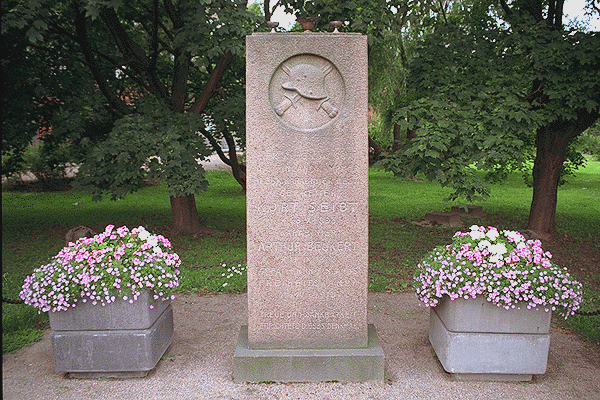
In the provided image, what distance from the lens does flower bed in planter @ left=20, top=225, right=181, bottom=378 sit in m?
4.21

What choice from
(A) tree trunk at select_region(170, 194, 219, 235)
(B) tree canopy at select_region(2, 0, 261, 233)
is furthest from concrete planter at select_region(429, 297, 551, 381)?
(A) tree trunk at select_region(170, 194, 219, 235)

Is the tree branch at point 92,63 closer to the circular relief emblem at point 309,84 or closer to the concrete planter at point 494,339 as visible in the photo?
the circular relief emblem at point 309,84

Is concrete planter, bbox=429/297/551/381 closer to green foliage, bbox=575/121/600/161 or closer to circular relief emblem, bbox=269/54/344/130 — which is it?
circular relief emblem, bbox=269/54/344/130

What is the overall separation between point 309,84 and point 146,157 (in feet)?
16.3

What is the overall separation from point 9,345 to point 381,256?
6.34 metres

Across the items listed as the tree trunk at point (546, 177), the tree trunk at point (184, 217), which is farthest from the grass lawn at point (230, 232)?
the tree trunk at point (546, 177)

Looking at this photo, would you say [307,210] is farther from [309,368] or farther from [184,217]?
[184,217]

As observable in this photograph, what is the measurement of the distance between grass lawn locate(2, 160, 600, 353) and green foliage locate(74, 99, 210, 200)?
149 centimetres

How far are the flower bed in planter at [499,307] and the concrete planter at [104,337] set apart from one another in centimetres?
268

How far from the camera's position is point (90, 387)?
14.0 feet

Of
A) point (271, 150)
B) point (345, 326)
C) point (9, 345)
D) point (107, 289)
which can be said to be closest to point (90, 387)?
point (107, 289)

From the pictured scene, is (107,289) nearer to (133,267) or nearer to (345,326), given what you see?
(133,267)

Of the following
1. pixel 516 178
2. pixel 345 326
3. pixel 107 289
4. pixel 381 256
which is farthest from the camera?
pixel 516 178

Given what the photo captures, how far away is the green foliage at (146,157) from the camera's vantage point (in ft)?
27.5
